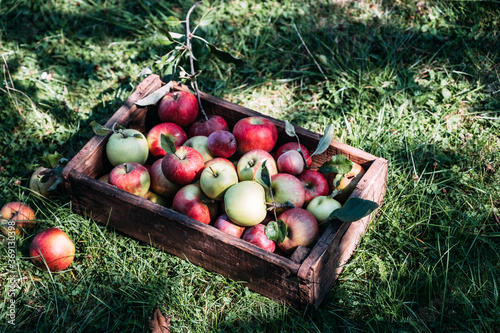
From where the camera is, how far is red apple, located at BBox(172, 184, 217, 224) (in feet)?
8.29

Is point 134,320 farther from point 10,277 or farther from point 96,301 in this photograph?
point 10,277

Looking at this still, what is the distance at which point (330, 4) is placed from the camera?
14.1 ft

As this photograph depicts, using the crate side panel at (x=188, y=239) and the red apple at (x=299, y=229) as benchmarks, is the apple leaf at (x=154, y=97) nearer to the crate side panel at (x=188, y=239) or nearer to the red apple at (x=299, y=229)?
the crate side panel at (x=188, y=239)

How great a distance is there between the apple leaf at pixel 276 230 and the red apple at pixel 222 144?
659 mm

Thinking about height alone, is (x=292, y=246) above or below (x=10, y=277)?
above

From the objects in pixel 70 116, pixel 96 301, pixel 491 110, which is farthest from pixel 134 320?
pixel 491 110

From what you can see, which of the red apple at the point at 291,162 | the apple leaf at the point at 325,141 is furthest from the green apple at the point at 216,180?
the apple leaf at the point at 325,141

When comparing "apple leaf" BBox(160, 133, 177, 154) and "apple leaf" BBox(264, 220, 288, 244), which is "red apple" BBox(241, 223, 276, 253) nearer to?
"apple leaf" BBox(264, 220, 288, 244)

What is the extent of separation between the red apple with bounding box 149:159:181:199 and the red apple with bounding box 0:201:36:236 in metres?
0.86

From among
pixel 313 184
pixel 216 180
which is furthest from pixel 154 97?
pixel 313 184

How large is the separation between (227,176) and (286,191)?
35 centimetres

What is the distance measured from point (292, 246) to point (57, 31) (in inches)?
139

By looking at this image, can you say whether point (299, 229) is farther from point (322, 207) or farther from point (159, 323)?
point (159, 323)

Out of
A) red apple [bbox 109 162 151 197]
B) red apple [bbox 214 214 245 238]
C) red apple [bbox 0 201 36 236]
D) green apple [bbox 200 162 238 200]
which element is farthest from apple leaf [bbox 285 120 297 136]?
red apple [bbox 0 201 36 236]
